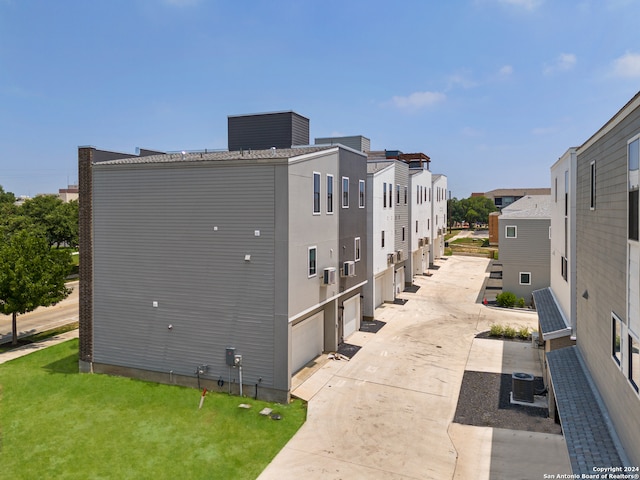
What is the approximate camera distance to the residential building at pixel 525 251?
32.9m

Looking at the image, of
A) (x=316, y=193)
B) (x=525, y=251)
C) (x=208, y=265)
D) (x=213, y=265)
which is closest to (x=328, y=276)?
(x=316, y=193)

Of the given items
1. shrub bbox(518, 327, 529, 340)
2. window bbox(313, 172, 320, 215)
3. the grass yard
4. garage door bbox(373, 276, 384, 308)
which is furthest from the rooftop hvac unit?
garage door bbox(373, 276, 384, 308)

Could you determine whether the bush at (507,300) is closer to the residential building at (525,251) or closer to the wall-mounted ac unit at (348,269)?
the residential building at (525,251)

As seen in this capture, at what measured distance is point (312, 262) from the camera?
18.8 m

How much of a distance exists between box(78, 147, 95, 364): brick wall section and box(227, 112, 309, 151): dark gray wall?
26.8 feet

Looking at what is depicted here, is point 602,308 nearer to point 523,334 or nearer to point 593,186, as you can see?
point 593,186

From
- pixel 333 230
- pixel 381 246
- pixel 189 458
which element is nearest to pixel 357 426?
pixel 189 458

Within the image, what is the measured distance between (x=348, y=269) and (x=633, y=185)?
14725mm

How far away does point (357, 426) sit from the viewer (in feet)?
48.4

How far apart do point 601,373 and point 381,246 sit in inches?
735

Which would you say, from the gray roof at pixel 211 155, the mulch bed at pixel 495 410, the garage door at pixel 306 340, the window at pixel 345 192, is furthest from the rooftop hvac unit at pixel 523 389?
the gray roof at pixel 211 155

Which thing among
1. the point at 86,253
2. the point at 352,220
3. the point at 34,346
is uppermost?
the point at 352,220

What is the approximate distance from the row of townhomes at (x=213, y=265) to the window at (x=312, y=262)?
0.08 meters

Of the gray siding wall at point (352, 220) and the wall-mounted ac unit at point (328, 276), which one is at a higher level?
the gray siding wall at point (352, 220)
